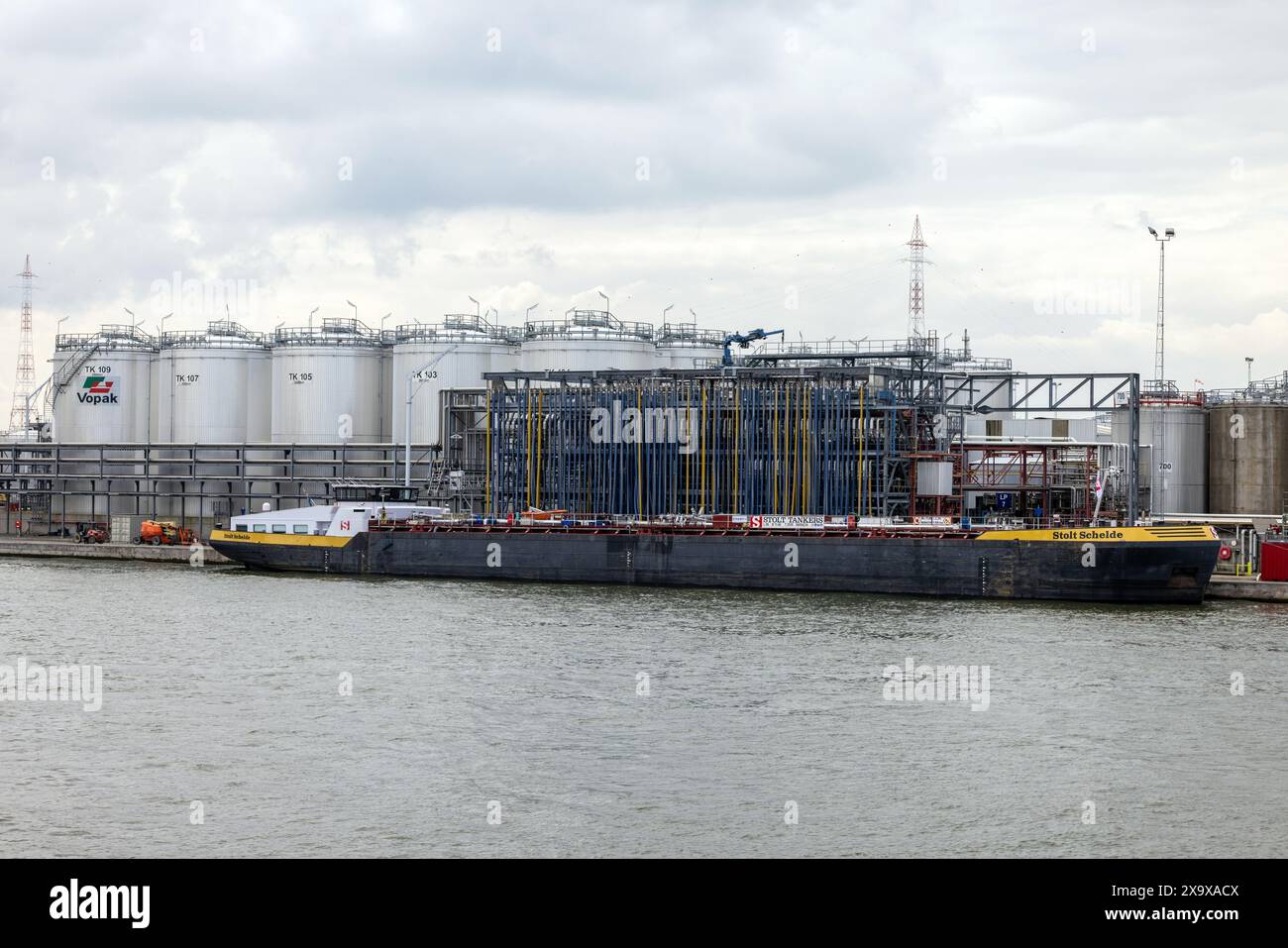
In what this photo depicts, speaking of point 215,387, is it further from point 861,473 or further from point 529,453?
point 861,473

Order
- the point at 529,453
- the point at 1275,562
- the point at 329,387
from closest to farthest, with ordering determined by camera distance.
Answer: the point at 1275,562, the point at 529,453, the point at 329,387

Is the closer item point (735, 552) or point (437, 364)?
point (735, 552)

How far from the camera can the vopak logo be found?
98875 mm

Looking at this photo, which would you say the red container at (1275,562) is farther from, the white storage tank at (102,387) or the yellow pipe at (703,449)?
the white storage tank at (102,387)

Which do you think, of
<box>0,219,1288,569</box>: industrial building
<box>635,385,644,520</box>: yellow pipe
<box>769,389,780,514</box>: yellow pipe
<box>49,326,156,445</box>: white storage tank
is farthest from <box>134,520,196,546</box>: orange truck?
<box>769,389,780,514</box>: yellow pipe

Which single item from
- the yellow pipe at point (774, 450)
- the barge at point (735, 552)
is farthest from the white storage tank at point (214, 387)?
the yellow pipe at point (774, 450)

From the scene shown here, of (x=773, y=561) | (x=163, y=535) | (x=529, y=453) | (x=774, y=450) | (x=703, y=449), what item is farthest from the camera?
(x=163, y=535)

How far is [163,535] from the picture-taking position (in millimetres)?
82875

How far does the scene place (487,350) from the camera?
3664 inches

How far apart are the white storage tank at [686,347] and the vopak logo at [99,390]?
36.7 m

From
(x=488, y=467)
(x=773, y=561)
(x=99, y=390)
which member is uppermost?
(x=99, y=390)

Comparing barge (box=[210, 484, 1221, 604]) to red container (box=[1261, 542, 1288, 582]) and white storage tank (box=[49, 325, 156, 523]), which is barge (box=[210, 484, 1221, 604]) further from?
white storage tank (box=[49, 325, 156, 523])

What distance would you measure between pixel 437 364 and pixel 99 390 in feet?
83.2

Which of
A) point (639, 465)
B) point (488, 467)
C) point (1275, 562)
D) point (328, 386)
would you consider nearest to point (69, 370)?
point (328, 386)
